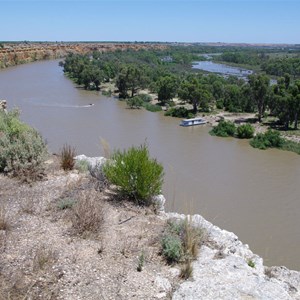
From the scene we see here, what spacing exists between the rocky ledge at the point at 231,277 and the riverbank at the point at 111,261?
0.01 metres

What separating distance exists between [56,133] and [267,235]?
53.0ft

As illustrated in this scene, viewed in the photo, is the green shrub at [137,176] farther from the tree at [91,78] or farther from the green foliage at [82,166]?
the tree at [91,78]

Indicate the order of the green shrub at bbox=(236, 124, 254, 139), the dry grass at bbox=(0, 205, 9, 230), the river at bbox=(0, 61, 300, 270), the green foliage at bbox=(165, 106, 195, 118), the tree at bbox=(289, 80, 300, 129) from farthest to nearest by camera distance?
the green foliage at bbox=(165, 106, 195, 118) → the tree at bbox=(289, 80, 300, 129) → the green shrub at bbox=(236, 124, 254, 139) → the river at bbox=(0, 61, 300, 270) → the dry grass at bbox=(0, 205, 9, 230)

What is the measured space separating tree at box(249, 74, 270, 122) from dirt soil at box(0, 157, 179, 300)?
83.4ft

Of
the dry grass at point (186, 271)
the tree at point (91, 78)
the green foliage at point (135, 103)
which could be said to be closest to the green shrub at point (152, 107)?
the green foliage at point (135, 103)

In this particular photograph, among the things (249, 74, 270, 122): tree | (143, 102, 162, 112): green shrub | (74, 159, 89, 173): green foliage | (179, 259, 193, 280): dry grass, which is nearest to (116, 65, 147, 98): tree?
(143, 102, 162, 112): green shrub

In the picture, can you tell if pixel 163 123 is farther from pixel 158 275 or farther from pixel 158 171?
pixel 158 275

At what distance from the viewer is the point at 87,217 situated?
19.0 feet

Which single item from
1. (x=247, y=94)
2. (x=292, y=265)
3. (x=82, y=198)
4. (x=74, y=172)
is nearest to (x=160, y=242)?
(x=82, y=198)

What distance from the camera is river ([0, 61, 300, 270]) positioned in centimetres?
1257

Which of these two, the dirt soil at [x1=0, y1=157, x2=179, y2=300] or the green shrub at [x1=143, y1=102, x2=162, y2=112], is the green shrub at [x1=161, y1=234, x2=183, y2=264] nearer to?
the dirt soil at [x1=0, y1=157, x2=179, y2=300]

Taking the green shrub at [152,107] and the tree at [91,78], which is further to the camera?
the tree at [91,78]

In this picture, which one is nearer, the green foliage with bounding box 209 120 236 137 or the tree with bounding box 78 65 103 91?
the green foliage with bounding box 209 120 236 137

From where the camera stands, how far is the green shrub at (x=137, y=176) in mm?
6957
